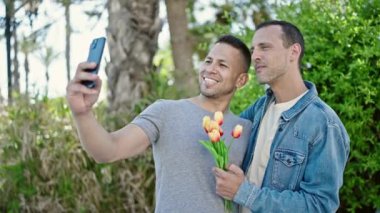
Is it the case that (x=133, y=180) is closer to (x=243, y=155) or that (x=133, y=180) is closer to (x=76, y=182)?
(x=76, y=182)

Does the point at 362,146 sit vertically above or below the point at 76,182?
above

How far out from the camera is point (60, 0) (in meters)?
10.1

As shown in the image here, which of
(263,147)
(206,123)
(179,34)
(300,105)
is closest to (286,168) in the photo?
(263,147)

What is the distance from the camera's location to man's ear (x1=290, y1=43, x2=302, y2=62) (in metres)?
3.18

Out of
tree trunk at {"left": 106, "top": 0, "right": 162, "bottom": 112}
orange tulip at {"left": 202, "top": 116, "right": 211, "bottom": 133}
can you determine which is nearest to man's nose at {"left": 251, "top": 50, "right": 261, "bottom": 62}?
orange tulip at {"left": 202, "top": 116, "right": 211, "bottom": 133}

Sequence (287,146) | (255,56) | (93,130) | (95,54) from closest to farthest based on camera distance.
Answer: (95,54) < (93,130) < (287,146) < (255,56)

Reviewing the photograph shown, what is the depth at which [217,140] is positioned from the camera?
2.93 meters

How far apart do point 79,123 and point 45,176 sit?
3.80m

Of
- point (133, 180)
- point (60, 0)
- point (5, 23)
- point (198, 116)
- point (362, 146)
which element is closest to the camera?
point (198, 116)

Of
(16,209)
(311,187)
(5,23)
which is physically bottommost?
(16,209)

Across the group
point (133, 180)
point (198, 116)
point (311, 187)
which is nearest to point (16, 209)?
point (133, 180)

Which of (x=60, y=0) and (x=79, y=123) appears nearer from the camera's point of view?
(x=79, y=123)

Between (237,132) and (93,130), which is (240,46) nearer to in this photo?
(237,132)

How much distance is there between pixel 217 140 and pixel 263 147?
1.05 feet
